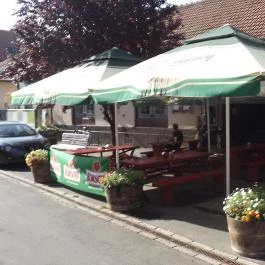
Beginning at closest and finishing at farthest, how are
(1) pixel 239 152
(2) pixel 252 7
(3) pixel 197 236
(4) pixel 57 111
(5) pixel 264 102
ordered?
(3) pixel 197 236
(1) pixel 239 152
(5) pixel 264 102
(2) pixel 252 7
(4) pixel 57 111

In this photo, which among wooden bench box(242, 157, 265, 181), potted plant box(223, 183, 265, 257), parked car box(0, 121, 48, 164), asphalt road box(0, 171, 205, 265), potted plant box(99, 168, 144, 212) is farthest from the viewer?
parked car box(0, 121, 48, 164)

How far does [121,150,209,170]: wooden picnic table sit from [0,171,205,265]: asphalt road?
4.56ft

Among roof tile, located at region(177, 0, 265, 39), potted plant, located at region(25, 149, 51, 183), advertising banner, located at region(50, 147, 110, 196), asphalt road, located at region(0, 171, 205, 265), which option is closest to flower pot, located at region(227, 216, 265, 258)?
asphalt road, located at region(0, 171, 205, 265)

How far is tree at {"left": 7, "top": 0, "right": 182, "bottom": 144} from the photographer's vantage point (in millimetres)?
13742

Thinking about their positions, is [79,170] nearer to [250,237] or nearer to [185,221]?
[185,221]

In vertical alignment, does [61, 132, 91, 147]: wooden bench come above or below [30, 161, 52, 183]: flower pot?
above

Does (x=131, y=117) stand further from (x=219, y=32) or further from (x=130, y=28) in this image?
(x=219, y=32)

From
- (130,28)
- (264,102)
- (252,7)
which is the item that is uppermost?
(252,7)

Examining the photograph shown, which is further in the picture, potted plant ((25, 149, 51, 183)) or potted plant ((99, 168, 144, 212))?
potted plant ((25, 149, 51, 183))

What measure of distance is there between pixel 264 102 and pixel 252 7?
523cm

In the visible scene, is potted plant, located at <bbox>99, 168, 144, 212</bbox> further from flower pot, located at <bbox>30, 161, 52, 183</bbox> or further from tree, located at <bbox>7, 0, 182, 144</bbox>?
tree, located at <bbox>7, 0, 182, 144</bbox>

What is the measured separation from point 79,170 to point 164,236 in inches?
136

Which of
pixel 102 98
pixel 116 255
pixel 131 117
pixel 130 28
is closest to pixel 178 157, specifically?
pixel 102 98

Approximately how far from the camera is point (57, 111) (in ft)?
79.2
